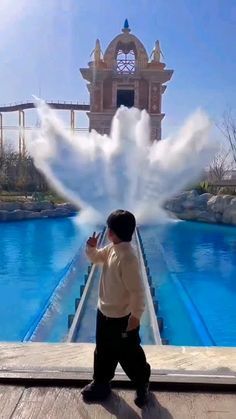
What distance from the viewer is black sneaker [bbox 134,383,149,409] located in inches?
71.6

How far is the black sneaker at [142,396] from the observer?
1817 mm

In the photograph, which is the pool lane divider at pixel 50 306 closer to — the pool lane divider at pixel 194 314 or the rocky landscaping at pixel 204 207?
the pool lane divider at pixel 194 314

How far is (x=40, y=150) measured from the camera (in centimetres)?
1914

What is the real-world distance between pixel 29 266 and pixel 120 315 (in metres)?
8.35

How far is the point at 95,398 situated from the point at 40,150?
59.1 feet

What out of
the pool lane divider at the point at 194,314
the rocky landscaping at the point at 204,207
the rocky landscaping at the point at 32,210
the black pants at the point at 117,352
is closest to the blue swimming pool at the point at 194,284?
the pool lane divider at the point at 194,314

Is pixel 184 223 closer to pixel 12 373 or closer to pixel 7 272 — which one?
pixel 7 272

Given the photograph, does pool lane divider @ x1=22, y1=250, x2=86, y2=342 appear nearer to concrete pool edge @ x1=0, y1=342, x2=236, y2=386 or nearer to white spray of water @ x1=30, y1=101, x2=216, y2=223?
concrete pool edge @ x1=0, y1=342, x2=236, y2=386

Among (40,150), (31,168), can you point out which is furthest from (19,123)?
(40,150)

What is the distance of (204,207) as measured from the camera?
803 inches

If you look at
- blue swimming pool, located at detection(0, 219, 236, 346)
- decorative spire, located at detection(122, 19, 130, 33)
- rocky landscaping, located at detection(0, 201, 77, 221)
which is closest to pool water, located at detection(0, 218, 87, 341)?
blue swimming pool, located at detection(0, 219, 236, 346)

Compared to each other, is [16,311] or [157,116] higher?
[157,116]

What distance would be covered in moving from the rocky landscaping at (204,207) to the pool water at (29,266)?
19.6 ft

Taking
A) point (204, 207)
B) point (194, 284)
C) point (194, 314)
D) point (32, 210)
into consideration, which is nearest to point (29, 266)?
A: point (194, 284)
